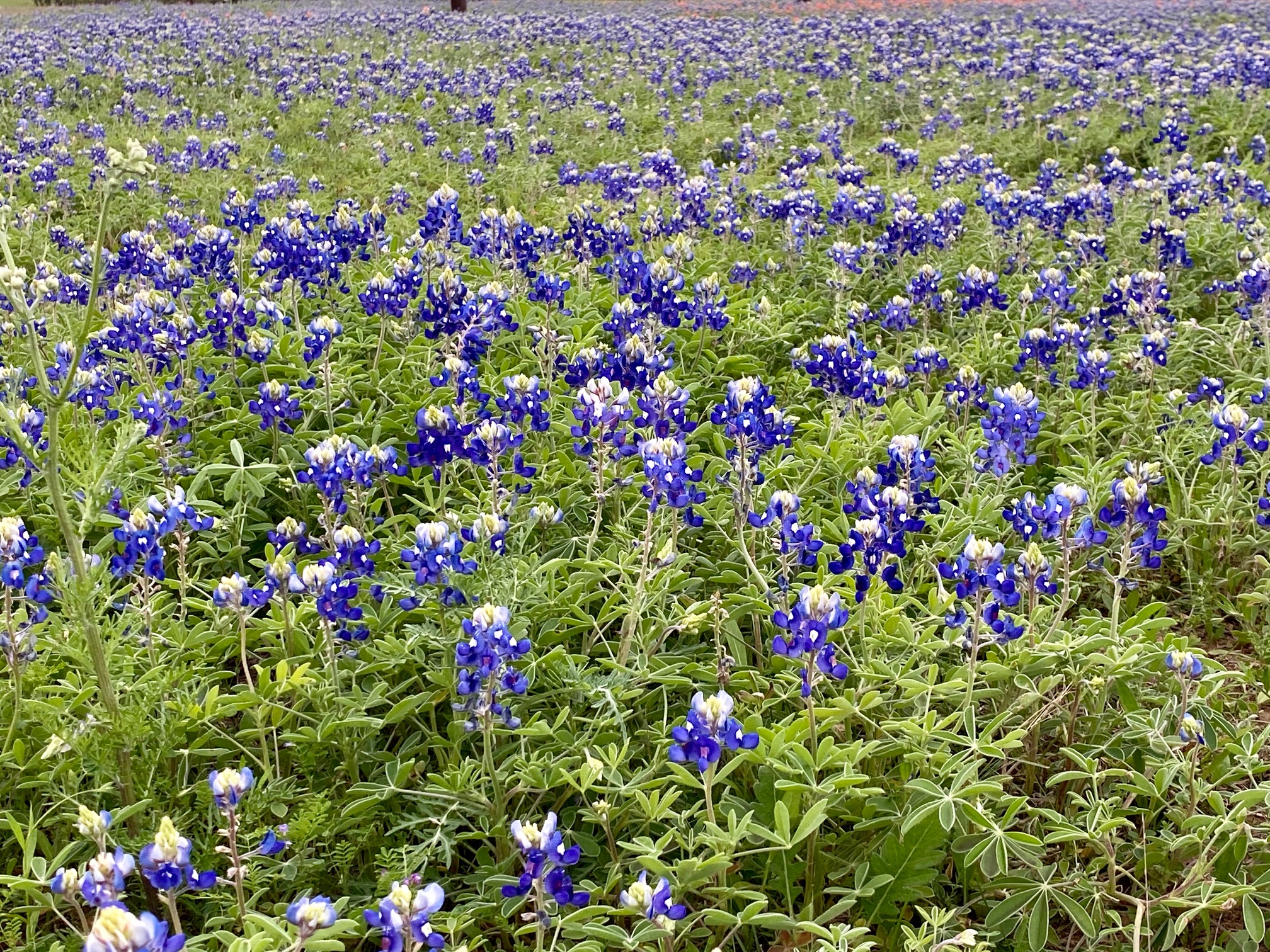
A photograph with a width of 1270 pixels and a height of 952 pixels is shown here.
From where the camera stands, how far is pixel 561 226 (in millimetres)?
7719

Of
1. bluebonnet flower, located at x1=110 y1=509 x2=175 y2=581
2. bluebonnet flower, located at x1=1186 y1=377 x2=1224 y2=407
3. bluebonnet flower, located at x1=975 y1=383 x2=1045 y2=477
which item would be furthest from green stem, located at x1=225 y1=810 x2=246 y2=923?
bluebonnet flower, located at x1=1186 y1=377 x2=1224 y2=407

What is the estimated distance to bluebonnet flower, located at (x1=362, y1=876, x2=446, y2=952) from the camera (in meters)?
1.97

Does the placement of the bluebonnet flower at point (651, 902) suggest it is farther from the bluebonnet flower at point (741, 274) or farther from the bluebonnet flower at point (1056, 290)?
the bluebonnet flower at point (741, 274)

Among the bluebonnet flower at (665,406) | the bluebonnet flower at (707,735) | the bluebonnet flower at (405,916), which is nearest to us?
the bluebonnet flower at (405,916)

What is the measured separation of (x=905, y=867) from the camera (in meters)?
2.64

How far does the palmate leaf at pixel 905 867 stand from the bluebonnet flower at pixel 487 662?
3.22 feet

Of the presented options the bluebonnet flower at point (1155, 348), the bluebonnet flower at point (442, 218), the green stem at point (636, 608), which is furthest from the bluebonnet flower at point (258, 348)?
the bluebonnet flower at point (1155, 348)

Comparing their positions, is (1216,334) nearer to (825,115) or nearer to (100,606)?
(100,606)

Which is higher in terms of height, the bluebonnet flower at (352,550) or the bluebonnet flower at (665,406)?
the bluebonnet flower at (665,406)

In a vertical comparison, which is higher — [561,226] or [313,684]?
[561,226]

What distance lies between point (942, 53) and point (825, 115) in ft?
13.8

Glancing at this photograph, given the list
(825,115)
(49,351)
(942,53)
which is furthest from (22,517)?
(942,53)

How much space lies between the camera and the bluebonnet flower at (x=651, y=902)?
2209mm

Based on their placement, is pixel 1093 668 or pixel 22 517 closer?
pixel 1093 668
